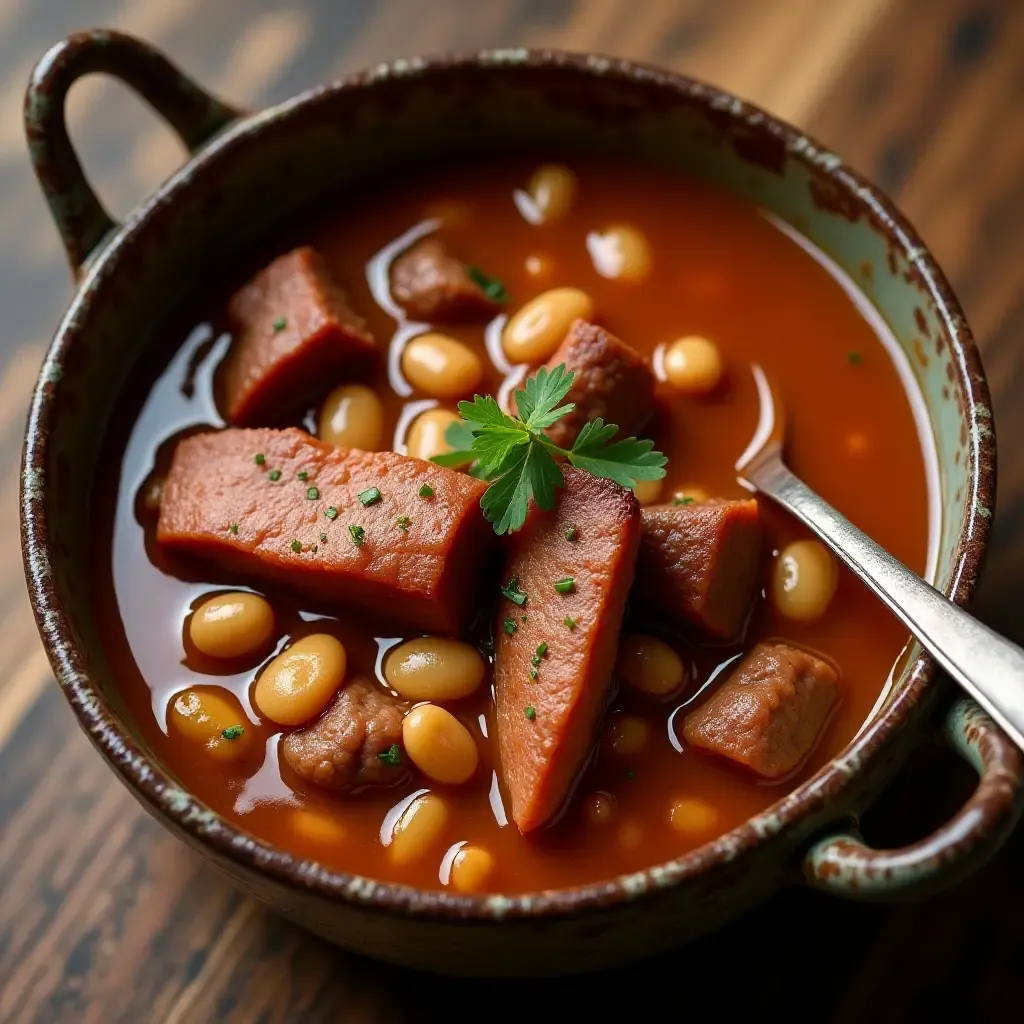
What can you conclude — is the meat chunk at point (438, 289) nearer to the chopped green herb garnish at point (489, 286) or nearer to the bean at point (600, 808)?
the chopped green herb garnish at point (489, 286)

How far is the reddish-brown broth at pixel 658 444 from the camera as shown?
1890 millimetres

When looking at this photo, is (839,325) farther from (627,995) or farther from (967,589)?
(627,995)

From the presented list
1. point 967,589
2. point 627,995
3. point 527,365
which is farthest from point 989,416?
point 627,995

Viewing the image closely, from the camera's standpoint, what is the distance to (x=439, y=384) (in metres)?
2.15

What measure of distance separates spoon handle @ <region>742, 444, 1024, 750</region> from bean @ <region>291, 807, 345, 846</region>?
81cm

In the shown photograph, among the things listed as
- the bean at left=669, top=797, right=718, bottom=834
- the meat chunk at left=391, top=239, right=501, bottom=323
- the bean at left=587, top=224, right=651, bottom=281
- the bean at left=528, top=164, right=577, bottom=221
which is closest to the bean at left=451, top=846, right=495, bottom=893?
the bean at left=669, top=797, right=718, bottom=834

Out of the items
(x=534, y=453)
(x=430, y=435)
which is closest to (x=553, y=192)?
(x=430, y=435)

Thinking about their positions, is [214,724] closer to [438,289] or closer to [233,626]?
[233,626]

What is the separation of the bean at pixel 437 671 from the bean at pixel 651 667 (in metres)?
0.21

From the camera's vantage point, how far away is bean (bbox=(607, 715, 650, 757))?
1916 mm

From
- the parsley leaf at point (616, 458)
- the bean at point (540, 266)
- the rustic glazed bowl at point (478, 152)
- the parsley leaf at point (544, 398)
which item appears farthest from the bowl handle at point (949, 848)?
the bean at point (540, 266)

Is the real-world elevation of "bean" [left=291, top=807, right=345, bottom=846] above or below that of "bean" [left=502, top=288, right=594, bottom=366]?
below

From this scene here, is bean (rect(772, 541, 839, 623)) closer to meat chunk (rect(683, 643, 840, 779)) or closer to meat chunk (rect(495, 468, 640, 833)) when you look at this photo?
meat chunk (rect(683, 643, 840, 779))

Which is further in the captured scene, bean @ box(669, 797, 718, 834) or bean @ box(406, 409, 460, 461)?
bean @ box(406, 409, 460, 461)
